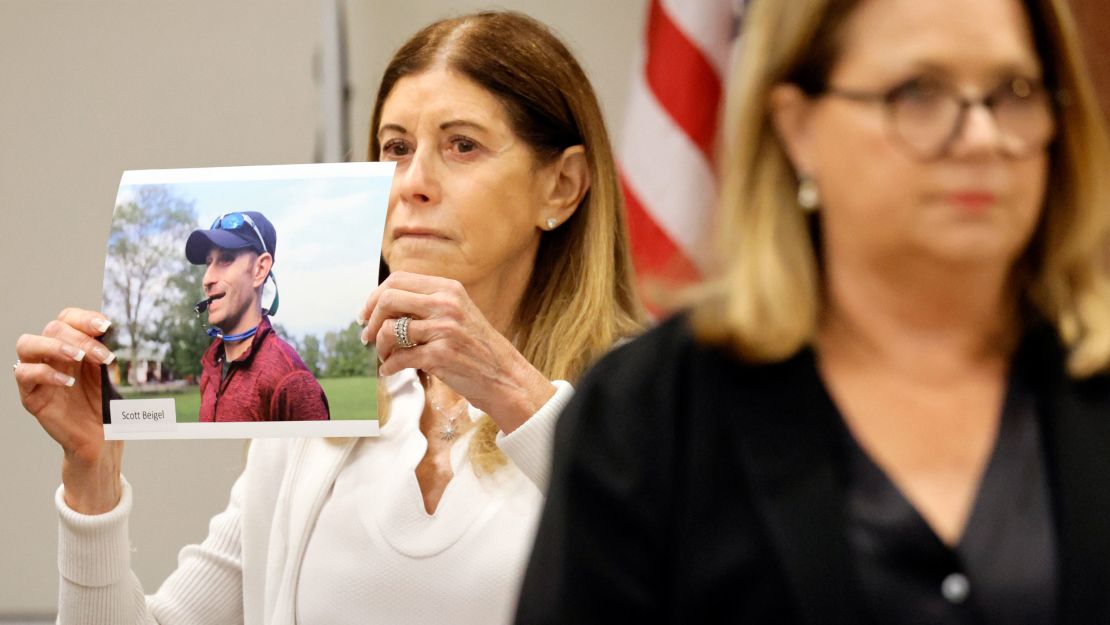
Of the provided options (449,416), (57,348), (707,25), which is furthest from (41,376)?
(707,25)

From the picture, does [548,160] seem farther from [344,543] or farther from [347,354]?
[344,543]

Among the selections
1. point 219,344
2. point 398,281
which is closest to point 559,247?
point 398,281

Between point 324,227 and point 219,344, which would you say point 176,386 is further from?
point 324,227

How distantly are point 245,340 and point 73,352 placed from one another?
0.22 m

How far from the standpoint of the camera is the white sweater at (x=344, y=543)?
1556mm

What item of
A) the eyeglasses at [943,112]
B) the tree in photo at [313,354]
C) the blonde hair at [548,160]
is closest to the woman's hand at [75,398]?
the tree in photo at [313,354]

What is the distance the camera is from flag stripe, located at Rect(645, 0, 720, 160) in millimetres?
2510

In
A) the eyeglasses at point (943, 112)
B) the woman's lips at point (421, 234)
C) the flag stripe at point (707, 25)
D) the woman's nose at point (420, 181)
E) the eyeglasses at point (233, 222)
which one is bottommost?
the woman's lips at point (421, 234)

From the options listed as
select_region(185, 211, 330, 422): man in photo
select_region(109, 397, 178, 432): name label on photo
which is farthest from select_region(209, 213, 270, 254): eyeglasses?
select_region(109, 397, 178, 432): name label on photo

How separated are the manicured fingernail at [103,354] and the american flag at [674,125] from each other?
114 centimetres

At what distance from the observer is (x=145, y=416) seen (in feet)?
5.15

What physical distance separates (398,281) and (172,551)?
1.64 meters

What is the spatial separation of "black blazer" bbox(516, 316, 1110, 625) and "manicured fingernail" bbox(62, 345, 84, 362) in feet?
2.97

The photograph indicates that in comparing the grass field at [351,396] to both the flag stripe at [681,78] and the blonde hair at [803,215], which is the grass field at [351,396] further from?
the flag stripe at [681,78]
